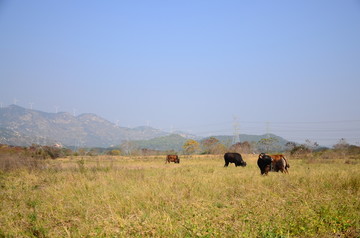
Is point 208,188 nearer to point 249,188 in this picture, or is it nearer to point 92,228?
point 249,188

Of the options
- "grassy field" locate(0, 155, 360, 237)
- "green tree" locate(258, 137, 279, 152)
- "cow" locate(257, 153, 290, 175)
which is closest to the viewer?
"grassy field" locate(0, 155, 360, 237)

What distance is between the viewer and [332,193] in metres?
7.17

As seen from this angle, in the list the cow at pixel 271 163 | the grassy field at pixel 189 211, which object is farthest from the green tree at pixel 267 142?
the grassy field at pixel 189 211

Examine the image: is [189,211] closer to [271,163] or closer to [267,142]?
[271,163]

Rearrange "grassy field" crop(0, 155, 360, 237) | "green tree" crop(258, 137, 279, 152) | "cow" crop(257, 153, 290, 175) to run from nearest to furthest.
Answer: "grassy field" crop(0, 155, 360, 237)
"cow" crop(257, 153, 290, 175)
"green tree" crop(258, 137, 279, 152)

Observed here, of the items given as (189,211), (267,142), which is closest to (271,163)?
(189,211)

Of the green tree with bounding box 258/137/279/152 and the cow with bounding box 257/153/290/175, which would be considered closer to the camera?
the cow with bounding box 257/153/290/175

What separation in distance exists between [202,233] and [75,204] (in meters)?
3.59

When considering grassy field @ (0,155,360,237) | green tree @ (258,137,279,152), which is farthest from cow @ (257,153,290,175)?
green tree @ (258,137,279,152)

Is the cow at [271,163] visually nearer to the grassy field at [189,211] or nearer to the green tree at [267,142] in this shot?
the grassy field at [189,211]

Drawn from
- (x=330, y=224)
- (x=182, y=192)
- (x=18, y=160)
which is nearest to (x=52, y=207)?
(x=182, y=192)

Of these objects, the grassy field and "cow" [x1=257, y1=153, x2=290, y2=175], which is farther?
"cow" [x1=257, y1=153, x2=290, y2=175]

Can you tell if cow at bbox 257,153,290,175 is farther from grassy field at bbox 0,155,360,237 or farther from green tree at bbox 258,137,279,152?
green tree at bbox 258,137,279,152

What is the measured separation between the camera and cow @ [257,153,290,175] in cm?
1470
